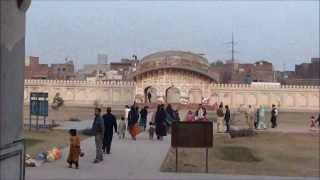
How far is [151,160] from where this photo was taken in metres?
16.0

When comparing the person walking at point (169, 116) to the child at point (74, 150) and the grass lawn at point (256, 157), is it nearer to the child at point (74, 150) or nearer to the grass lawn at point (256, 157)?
the grass lawn at point (256, 157)

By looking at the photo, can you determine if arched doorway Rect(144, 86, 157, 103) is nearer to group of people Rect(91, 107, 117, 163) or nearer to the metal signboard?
the metal signboard

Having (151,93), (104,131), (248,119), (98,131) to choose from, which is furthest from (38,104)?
(151,93)

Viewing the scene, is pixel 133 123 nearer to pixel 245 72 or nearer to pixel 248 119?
pixel 248 119

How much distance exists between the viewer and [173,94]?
3482 inches

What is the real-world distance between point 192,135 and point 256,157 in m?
6.65

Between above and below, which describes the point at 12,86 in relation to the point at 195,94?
below

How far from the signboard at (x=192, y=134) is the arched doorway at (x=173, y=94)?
72.7 m

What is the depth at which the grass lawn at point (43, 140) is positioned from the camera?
61.1 feet

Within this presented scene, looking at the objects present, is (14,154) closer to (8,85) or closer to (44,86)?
(8,85)

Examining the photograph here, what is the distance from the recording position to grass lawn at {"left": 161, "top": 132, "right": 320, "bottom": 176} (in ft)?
52.0

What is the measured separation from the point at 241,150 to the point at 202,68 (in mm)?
69836

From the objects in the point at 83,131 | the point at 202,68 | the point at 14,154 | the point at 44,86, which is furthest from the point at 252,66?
the point at 14,154

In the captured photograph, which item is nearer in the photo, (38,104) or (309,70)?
(38,104)
